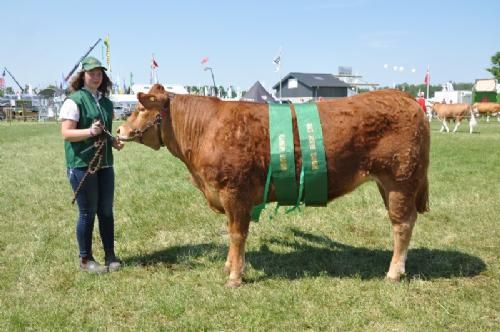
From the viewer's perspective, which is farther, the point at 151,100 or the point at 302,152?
the point at 151,100

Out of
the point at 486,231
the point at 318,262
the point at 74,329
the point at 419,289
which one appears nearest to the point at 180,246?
the point at 318,262

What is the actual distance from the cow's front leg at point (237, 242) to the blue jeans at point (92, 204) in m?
1.38

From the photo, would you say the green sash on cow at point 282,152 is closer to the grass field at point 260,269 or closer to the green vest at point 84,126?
the grass field at point 260,269

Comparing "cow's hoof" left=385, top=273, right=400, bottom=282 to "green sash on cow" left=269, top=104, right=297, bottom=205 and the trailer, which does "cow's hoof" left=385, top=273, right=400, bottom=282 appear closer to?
"green sash on cow" left=269, top=104, right=297, bottom=205

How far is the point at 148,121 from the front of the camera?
15.1ft

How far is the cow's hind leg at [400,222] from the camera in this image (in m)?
4.45

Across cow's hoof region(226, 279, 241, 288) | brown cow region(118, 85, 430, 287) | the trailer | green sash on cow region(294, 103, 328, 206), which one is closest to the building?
the trailer

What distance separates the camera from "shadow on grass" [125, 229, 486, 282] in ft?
15.6

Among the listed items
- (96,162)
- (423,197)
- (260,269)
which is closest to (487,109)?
(423,197)

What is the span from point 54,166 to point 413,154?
33.3 ft

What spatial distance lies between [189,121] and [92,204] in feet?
4.32

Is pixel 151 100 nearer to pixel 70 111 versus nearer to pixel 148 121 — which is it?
pixel 148 121

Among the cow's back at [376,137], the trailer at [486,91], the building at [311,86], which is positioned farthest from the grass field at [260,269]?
the building at [311,86]

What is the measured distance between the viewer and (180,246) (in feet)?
18.7
